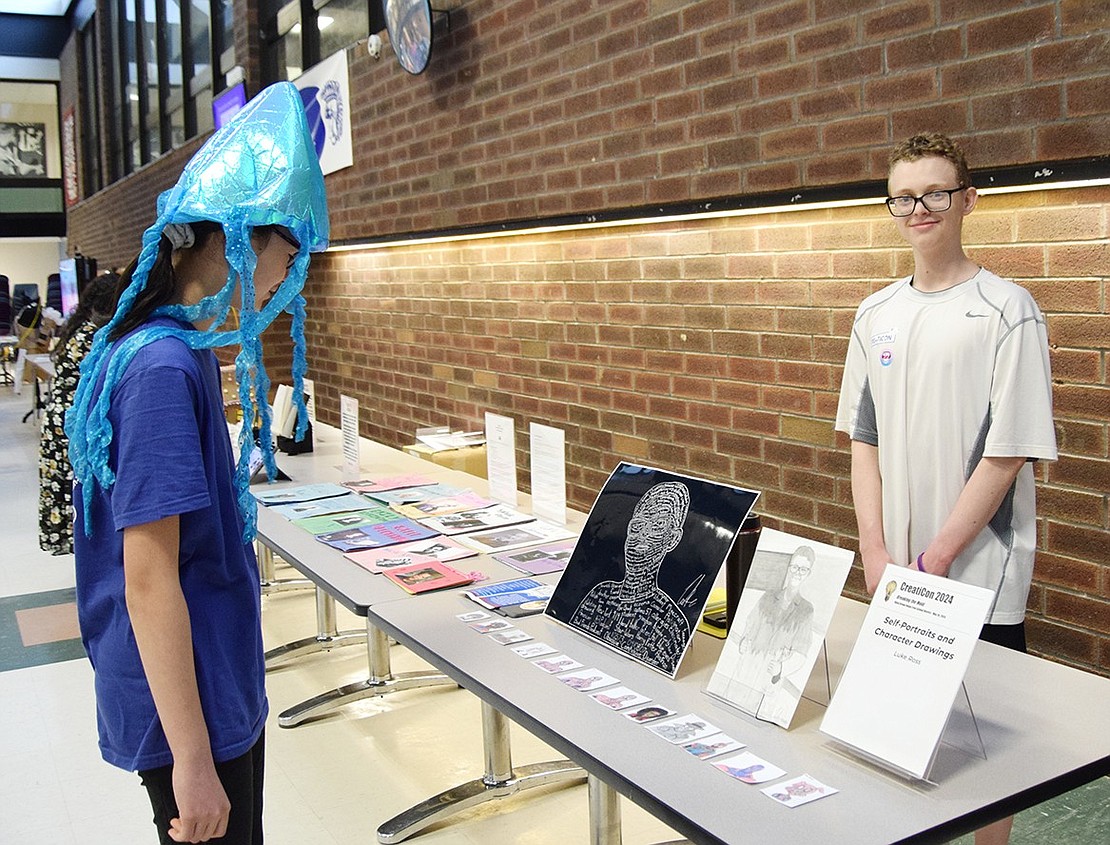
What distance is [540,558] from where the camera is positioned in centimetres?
278

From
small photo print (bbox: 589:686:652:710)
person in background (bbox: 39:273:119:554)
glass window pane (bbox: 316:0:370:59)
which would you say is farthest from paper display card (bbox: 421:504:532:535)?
glass window pane (bbox: 316:0:370:59)

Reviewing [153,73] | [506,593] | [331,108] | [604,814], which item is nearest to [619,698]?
[604,814]

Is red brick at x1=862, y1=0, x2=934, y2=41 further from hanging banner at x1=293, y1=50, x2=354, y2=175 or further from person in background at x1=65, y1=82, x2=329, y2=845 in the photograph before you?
hanging banner at x1=293, y1=50, x2=354, y2=175

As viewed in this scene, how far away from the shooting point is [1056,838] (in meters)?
2.53

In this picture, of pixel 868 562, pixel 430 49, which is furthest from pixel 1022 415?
pixel 430 49

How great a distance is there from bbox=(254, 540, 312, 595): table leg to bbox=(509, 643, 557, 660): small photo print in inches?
121

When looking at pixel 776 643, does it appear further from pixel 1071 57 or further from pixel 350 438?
pixel 350 438

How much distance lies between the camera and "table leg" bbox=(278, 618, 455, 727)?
3.56 m

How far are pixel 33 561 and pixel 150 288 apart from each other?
5056mm

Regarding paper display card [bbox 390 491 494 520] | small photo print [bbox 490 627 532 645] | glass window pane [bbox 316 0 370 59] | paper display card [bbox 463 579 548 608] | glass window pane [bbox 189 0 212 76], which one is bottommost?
small photo print [bbox 490 627 532 645]

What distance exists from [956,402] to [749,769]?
89cm

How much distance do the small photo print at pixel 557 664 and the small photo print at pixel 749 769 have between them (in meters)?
0.46

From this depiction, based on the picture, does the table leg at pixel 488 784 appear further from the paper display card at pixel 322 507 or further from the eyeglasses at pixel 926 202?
the eyeglasses at pixel 926 202

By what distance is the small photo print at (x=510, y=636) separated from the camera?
215cm
